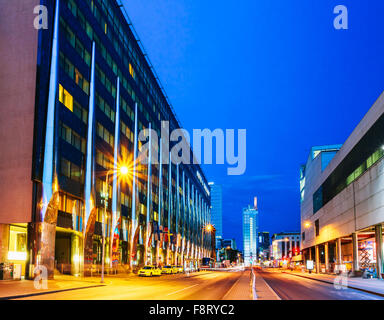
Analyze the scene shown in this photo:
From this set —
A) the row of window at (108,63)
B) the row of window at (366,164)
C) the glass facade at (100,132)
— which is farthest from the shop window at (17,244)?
the row of window at (366,164)

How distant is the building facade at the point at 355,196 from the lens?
4916cm

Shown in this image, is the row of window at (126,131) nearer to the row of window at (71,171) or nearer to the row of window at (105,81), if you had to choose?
the row of window at (105,81)

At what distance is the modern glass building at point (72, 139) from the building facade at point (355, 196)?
29.6 m

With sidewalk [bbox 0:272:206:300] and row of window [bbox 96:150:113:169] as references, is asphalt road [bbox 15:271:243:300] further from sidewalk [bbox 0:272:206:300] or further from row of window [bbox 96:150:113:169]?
row of window [bbox 96:150:113:169]

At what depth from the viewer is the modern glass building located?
38094 mm

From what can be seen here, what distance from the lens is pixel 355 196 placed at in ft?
193

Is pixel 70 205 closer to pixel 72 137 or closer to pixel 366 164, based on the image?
pixel 72 137

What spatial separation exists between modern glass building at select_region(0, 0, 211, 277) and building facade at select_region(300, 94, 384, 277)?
29.6 metres

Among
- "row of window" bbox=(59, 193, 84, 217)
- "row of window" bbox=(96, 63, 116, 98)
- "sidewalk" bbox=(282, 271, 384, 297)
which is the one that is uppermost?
"row of window" bbox=(96, 63, 116, 98)

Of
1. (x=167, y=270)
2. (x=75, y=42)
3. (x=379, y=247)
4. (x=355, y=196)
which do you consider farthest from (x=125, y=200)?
(x=379, y=247)

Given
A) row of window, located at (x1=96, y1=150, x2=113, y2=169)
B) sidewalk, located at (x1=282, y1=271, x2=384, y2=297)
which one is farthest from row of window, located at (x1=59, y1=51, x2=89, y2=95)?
sidewalk, located at (x1=282, y1=271, x2=384, y2=297)
